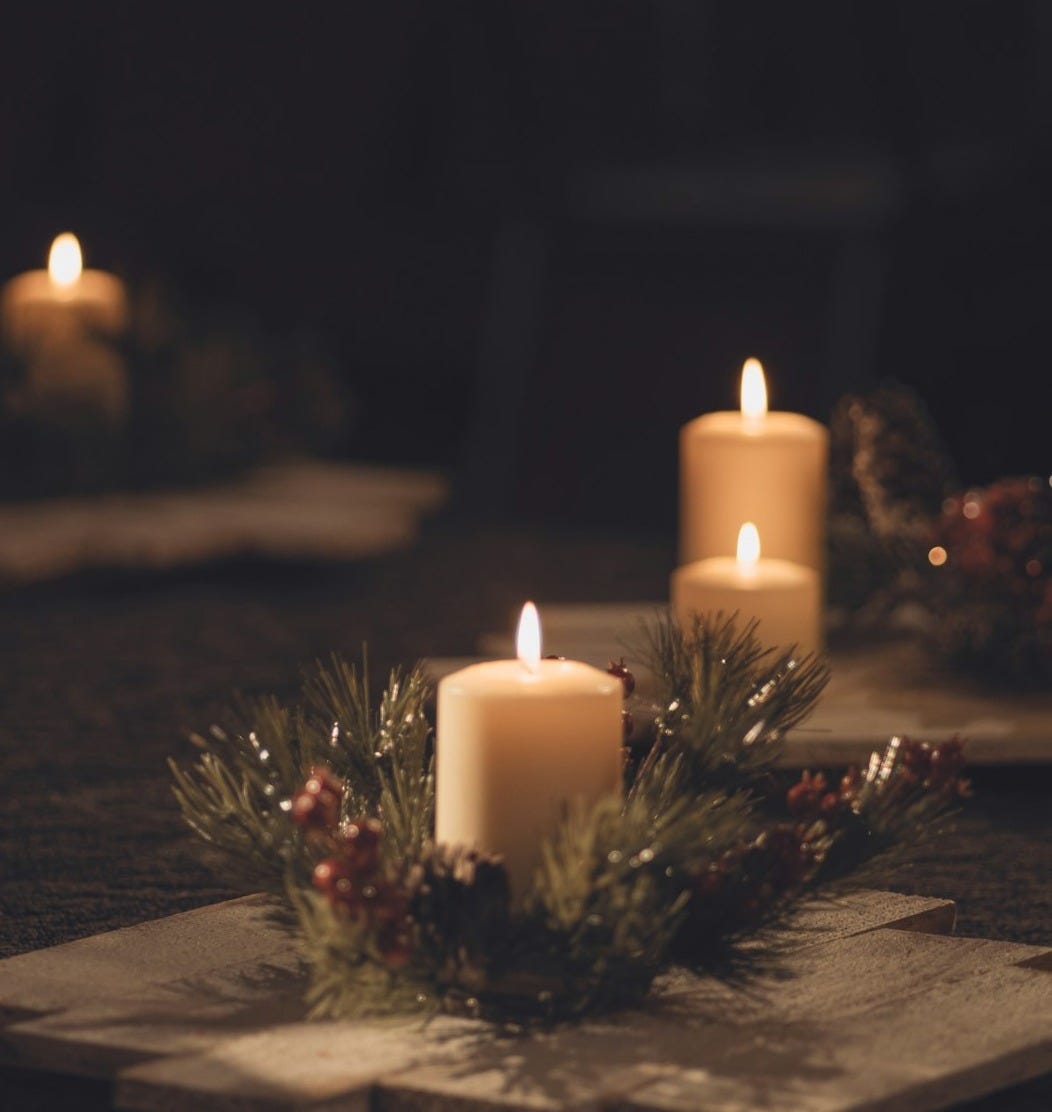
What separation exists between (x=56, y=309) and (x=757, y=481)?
4.59ft

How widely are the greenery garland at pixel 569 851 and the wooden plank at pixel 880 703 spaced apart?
453 millimetres

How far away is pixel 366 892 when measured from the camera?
1.21 metres

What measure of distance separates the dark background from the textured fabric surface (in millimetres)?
535

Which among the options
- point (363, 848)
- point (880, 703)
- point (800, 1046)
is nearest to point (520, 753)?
point (363, 848)

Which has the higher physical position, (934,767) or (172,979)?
(934,767)

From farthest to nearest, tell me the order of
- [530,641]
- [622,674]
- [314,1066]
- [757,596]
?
[757,596] → [622,674] → [530,641] → [314,1066]

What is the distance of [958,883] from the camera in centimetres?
178

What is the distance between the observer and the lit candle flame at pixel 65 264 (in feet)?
10.9

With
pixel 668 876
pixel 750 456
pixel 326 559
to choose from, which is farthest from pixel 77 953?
pixel 326 559

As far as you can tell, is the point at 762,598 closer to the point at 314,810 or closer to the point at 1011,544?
the point at 1011,544

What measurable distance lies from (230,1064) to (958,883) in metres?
0.78

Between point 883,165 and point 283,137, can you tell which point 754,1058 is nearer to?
point 883,165

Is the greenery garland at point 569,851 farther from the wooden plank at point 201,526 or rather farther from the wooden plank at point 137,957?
the wooden plank at point 201,526

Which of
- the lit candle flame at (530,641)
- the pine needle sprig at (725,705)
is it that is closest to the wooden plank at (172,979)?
the pine needle sprig at (725,705)
